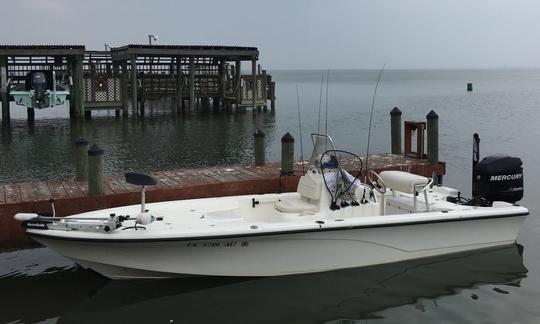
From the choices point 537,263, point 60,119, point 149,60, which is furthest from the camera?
point 149,60

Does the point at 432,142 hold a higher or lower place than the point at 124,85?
lower

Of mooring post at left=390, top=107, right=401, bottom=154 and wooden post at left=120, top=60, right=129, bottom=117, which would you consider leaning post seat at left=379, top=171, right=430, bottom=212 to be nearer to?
A: mooring post at left=390, top=107, right=401, bottom=154

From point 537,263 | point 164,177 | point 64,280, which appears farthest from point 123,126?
point 537,263

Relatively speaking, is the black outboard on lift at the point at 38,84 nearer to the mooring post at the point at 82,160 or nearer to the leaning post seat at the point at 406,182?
the mooring post at the point at 82,160

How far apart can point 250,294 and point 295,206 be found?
135 cm

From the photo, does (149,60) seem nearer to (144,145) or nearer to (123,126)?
(123,126)

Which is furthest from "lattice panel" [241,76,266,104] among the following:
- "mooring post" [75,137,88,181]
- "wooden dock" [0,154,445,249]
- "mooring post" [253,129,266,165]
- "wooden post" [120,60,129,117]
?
"mooring post" [75,137,88,181]

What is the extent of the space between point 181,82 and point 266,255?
25.9m

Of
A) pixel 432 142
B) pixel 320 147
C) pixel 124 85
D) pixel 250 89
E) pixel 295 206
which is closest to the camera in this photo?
pixel 295 206

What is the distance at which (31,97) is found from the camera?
1059 inches

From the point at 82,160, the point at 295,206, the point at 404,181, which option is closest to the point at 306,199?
the point at 295,206

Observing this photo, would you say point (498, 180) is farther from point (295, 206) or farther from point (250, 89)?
point (250, 89)

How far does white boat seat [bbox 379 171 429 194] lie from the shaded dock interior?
72.1 ft

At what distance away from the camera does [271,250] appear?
22.5 ft
